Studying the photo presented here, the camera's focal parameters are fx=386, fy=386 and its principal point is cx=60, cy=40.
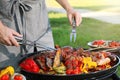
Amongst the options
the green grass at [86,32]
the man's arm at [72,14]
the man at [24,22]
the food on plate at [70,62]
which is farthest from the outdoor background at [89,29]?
the food on plate at [70,62]

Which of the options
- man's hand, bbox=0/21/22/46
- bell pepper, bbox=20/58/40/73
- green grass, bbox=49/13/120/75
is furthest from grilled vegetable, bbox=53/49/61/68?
green grass, bbox=49/13/120/75

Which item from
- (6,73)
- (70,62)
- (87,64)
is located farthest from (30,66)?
(87,64)

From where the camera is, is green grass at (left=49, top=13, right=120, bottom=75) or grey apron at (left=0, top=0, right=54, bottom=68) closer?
grey apron at (left=0, top=0, right=54, bottom=68)

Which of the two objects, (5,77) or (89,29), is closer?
(5,77)

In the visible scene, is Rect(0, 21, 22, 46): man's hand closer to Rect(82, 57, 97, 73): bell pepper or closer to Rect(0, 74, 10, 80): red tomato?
Rect(0, 74, 10, 80): red tomato

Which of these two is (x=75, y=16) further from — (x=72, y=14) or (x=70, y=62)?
(x=70, y=62)

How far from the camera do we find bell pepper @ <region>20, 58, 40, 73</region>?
3102 mm

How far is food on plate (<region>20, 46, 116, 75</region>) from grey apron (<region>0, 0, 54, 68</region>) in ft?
1.63

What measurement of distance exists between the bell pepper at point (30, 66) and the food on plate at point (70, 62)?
12mm

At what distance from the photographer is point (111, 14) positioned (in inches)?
595

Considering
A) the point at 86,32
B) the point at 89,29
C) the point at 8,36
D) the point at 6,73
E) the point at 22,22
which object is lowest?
the point at 89,29

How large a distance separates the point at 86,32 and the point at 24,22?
287 inches

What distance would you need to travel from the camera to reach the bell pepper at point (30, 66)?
3.10 meters

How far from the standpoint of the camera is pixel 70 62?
3.08 metres
